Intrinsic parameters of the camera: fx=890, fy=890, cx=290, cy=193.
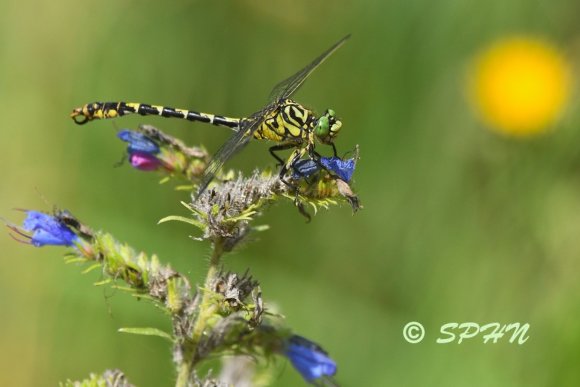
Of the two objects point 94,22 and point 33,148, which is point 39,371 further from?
point 94,22

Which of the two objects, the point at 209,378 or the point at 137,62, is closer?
the point at 209,378

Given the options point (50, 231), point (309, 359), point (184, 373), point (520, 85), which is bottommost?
point (184, 373)

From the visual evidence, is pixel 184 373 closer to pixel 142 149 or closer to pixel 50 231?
pixel 50 231

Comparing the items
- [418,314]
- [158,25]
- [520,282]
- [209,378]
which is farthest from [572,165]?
[209,378]

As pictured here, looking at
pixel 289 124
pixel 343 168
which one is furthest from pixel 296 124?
pixel 343 168

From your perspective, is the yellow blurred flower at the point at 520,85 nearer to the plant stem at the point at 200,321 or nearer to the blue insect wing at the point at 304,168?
the blue insect wing at the point at 304,168

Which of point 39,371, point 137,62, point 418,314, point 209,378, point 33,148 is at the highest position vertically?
point 137,62
